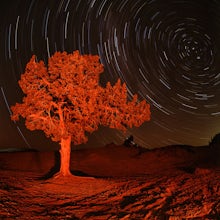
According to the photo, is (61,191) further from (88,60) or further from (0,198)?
(88,60)

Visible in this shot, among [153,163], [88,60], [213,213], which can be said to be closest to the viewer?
[213,213]

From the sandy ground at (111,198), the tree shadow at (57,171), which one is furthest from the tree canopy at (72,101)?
the tree shadow at (57,171)

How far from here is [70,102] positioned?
20.5 metres

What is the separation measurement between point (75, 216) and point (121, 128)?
939 centimetres

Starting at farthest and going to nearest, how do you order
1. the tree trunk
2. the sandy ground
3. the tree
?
the tree trunk
the tree
the sandy ground

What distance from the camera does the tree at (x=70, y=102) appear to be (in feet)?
61.2

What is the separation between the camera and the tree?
18.6 meters

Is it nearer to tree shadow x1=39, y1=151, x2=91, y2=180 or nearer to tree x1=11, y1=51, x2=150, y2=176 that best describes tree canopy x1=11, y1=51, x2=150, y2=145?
tree x1=11, y1=51, x2=150, y2=176

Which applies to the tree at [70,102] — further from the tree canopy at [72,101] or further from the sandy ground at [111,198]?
the sandy ground at [111,198]

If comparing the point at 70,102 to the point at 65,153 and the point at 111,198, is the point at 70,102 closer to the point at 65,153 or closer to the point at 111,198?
the point at 65,153

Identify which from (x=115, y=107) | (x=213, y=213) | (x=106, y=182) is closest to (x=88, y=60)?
(x=115, y=107)

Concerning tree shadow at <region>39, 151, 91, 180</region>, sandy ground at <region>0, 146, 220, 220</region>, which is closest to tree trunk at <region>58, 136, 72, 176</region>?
sandy ground at <region>0, 146, 220, 220</region>

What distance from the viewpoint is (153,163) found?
30.5 meters

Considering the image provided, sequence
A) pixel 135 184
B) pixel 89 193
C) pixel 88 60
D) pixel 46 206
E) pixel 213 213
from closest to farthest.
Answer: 1. pixel 213 213
2. pixel 46 206
3. pixel 89 193
4. pixel 135 184
5. pixel 88 60
